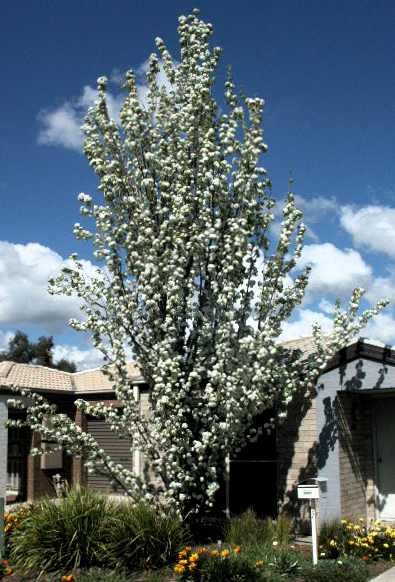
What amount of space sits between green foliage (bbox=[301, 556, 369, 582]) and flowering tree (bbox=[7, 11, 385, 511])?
83.1 inches

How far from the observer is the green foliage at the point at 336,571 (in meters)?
7.79

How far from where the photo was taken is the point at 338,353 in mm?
11289

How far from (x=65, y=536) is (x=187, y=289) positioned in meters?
4.08

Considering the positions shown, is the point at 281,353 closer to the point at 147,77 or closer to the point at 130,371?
the point at 147,77

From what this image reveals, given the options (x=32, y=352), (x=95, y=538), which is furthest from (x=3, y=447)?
(x=32, y=352)

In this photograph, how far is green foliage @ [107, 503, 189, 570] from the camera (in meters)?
8.47

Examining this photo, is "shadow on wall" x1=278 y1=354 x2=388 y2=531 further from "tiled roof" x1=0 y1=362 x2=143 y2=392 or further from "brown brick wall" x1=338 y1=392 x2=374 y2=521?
"tiled roof" x1=0 y1=362 x2=143 y2=392

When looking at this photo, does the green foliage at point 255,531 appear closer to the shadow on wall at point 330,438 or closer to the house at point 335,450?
the house at point 335,450

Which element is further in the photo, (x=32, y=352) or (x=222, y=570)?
(x=32, y=352)

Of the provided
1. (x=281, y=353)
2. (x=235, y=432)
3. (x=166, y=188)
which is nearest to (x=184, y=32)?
(x=166, y=188)

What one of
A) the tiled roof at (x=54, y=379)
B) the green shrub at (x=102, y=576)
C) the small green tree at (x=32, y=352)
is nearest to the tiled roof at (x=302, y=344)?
the tiled roof at (x=54, y=379)

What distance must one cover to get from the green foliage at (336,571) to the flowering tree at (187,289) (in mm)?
2111

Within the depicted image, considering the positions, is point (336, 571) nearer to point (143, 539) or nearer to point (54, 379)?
point (143, 539)

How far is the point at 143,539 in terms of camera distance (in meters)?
8.52
